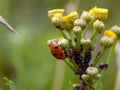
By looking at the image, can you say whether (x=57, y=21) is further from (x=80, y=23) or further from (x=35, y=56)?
(x=35, y=56)

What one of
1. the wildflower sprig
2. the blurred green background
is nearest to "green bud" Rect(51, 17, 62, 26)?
the wildflower sprig

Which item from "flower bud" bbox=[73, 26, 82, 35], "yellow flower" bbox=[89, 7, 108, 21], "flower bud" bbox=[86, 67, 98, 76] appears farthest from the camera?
"yellow flower" bbox=[89, 7, 108, 21]

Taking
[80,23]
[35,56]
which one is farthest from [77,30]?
[35,56]

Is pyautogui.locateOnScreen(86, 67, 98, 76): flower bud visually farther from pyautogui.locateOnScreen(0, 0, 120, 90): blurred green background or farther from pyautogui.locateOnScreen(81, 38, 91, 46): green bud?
pyautogui.locateOnScreen(0, 0, 120, 90): blurred green background

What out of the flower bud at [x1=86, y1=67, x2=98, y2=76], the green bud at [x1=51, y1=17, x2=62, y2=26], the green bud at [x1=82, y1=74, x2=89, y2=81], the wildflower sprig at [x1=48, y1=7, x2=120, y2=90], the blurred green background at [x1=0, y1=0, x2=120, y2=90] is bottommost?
the green bud at [x1=82, y1=74, x2=89, y2=81]

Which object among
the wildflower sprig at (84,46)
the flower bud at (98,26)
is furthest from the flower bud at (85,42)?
the flower bud at (98,26)

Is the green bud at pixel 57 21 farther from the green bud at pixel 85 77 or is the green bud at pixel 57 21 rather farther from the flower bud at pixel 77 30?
the green bud at pixel 85 77
